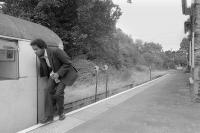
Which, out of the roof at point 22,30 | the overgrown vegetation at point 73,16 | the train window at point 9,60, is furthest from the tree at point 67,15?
the train window at point 9,60

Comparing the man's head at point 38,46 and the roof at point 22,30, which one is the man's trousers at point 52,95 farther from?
the roof at point 22,30

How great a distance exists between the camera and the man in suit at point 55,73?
3.57 m

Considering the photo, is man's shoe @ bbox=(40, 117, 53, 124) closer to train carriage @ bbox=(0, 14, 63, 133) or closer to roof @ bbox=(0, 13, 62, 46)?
train carriage @ bbox=(0, 14, 63, 133)

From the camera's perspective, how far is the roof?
133 inches

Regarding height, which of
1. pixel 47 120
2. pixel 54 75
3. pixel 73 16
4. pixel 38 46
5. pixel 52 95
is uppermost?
pixel 73 16

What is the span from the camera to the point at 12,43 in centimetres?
350

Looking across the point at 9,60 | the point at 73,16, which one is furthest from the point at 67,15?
the point at 9,60

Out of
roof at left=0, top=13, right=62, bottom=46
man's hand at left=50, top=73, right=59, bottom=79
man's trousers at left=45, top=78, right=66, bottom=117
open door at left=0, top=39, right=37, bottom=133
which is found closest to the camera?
open door at left=0, top=39, right=37, bottom=133

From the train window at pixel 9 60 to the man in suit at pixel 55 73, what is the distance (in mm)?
386

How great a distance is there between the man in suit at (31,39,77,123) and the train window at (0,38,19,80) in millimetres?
386

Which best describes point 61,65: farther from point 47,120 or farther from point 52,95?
point 47,120

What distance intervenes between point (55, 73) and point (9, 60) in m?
0.87

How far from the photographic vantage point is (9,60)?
3.69 m

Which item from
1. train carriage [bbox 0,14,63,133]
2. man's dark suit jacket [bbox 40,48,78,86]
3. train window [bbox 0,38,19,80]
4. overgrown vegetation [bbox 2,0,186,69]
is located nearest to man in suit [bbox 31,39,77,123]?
man's dark suit jacket [bbox 40,48,78,86]
